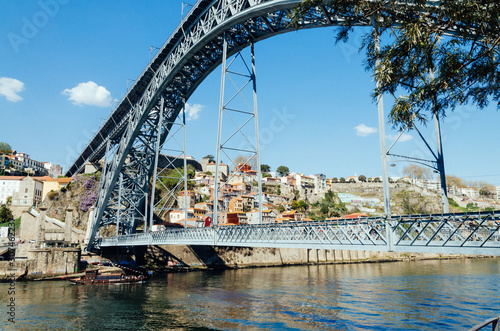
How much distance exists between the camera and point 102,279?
25469 millimetres

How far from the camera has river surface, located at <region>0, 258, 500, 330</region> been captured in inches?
535

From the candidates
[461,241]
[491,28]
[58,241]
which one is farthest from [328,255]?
[491,28]

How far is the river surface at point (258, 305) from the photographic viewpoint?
44.6 feet

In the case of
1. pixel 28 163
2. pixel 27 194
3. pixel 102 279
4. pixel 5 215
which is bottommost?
pixel 102 279

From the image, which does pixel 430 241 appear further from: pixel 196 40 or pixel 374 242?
pixel 196 40

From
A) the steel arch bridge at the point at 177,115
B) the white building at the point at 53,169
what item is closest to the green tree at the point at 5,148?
the white building at the point at 53,169

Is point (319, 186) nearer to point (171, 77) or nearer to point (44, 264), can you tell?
point (171, 77)

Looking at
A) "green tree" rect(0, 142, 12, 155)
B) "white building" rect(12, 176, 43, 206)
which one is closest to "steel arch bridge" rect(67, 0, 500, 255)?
"white building" rect(12, 176, 43, 206)

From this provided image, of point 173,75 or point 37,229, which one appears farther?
point 37,229

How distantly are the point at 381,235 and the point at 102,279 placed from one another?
22.1 m

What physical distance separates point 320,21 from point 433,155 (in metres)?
7.10

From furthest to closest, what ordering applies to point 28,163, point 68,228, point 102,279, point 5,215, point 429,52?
point 28,163, point 5,215, point 68,228, point 102,279, point 429,52

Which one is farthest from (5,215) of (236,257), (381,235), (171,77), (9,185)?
(381,235)

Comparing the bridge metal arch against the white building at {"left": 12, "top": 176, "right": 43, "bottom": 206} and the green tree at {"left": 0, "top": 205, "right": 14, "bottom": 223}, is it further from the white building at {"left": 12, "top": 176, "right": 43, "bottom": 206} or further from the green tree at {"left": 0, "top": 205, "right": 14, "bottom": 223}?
the white building at {"left": 12, "top": 176, "right": 43, "bottom": 206}
